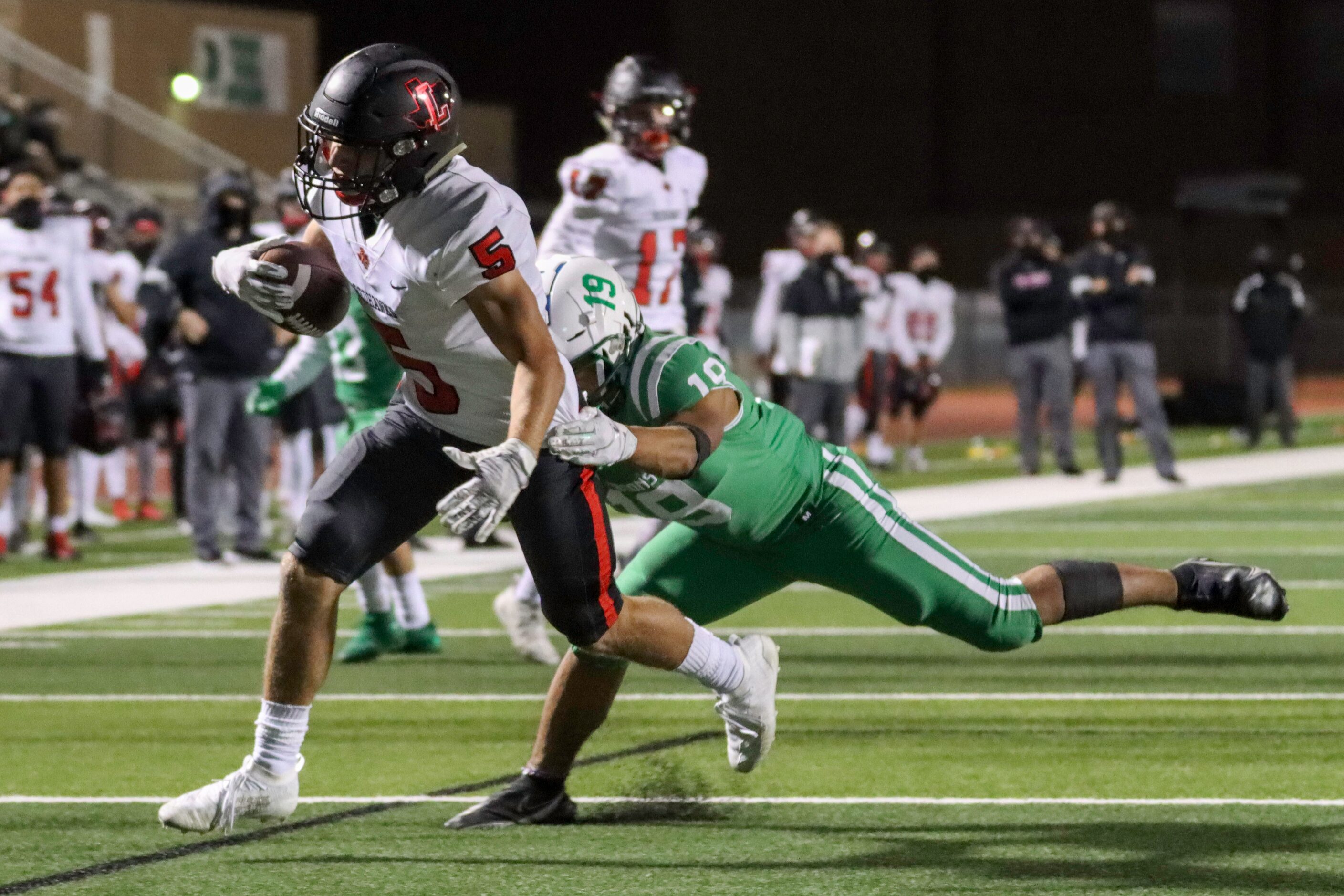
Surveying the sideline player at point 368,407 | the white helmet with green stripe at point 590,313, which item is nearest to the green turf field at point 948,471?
the sideline player at point 368,407

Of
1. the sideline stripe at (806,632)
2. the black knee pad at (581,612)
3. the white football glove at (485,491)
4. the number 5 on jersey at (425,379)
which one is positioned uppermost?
the number 5 on jersey at (425,379)

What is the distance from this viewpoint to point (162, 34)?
27156 mm

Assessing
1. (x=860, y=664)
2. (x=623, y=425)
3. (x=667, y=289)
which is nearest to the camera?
(x=623, y=425)

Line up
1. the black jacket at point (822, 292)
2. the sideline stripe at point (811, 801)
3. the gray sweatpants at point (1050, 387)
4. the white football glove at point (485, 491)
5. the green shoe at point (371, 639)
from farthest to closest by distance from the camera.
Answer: the gray sweatpants at point (1050, 387)
the black jacket at point (822, 292)
the green shoe at point (371, 639)
the sideline stripe at point (811, 801)
the white football glove at point (485, 491)

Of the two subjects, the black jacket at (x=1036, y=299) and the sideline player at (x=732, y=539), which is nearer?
the sideline player at (x=732, y=539)

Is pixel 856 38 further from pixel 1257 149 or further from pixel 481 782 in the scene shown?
pixel 481 782

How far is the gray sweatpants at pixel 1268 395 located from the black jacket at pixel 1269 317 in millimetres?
88

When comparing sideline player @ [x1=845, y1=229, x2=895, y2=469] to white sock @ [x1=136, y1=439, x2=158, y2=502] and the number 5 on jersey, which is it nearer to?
white sock @ [x1=136, y1=439, x2=158, y2=502]

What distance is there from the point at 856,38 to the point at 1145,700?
1427 inches

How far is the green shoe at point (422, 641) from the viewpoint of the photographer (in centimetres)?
808

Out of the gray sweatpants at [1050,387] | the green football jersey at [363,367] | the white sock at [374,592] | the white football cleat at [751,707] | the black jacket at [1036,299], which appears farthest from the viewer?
the gray sweatpants at [1050,387]

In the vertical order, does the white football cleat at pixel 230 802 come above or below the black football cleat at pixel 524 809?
above

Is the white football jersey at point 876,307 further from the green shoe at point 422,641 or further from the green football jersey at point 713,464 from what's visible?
the green football jersey at point 713,464

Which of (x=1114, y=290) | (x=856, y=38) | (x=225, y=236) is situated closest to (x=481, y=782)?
(x=225, y=236)
